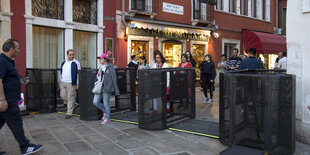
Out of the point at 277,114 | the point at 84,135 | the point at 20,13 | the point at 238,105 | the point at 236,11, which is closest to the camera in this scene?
the point at 277,114

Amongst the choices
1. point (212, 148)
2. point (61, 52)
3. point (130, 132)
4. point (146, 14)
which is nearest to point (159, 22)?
point (146, 14)

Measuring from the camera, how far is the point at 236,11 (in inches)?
702

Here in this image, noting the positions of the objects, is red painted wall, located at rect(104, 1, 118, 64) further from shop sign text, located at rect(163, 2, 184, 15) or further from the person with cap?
the person with cap

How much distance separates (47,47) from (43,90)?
7.42 feet

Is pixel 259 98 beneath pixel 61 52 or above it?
beneath

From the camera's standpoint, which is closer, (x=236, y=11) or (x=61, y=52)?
(x=61, y=52)

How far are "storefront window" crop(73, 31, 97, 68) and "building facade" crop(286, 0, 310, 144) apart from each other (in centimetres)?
776

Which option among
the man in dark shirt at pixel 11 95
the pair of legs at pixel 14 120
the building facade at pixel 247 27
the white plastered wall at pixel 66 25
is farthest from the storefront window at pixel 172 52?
the pair of legs at pixel 14 120

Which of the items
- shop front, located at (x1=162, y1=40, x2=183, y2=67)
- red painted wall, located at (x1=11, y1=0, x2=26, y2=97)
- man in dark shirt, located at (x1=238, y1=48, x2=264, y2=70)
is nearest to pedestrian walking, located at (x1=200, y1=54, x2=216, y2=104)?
man in dark shirt, located at (x1=238, y1=48, x2=264, y2=70)

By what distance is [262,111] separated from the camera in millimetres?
4027

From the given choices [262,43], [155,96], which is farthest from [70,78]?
[262,43]

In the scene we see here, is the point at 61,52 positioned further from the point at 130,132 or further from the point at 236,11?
the point at 236,11

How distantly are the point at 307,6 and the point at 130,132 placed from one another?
3938 mm

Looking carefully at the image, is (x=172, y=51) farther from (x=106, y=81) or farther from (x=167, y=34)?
(x=106, y=81)
